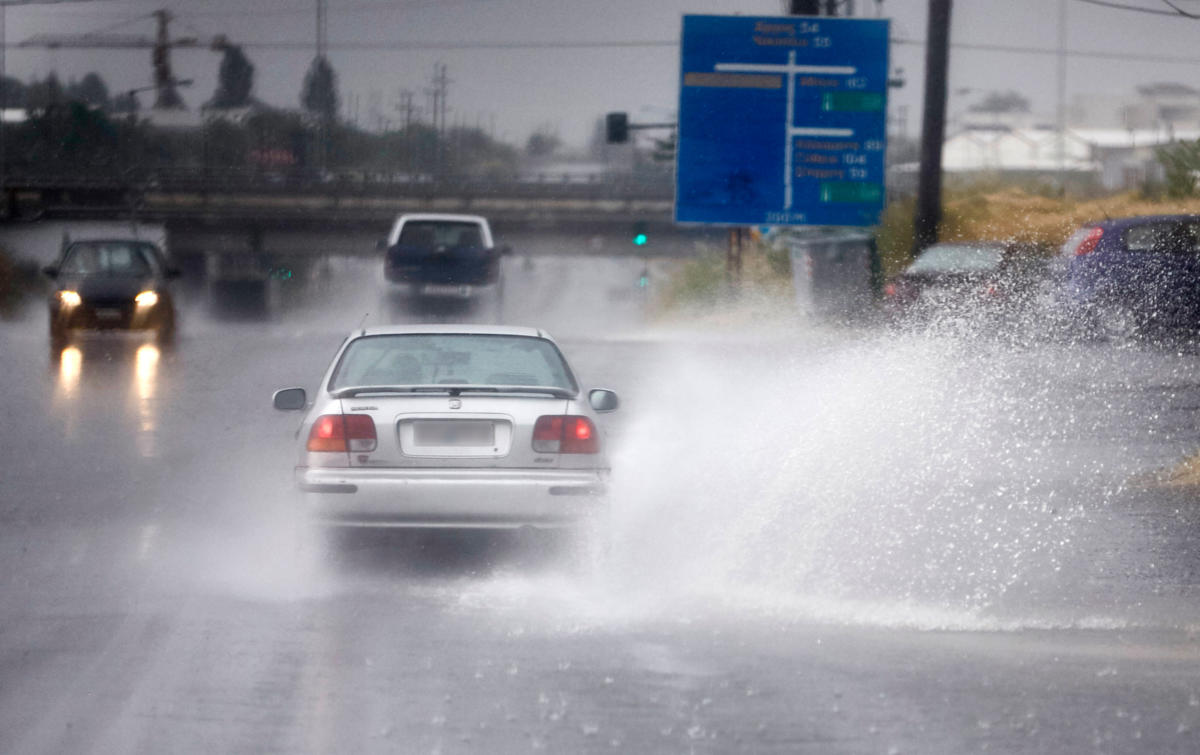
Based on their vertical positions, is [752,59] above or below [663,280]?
above

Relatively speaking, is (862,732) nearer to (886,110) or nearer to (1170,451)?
(1170,451)

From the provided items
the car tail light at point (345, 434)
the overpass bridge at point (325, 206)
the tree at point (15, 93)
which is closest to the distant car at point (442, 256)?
the car tail light at point (345, 434)

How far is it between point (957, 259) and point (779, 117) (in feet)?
10.3

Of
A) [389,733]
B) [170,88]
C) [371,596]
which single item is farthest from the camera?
[170,88]

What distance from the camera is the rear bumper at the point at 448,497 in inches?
316

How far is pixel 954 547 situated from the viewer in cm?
927

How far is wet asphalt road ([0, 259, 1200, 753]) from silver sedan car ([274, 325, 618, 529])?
1.12 ft

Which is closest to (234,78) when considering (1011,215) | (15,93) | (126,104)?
(126,104)

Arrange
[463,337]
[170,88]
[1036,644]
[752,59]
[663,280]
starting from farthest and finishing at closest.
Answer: [170,88] < [663,280] < [752,59] < [463,337] < [1036,644]

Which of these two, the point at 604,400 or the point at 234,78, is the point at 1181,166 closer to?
the point at 604,400

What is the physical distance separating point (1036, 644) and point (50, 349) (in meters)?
20.1

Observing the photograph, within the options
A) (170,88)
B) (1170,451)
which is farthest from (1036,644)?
(170,88)

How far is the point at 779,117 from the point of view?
74.4ft

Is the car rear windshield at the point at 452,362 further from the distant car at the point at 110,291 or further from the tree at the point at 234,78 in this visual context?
the tree at the point at 234,78
